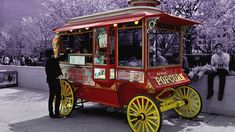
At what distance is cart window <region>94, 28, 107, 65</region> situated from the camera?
603 centimetres

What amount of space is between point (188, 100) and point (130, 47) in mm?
2007

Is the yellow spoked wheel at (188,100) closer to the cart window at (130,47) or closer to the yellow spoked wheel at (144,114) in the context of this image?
the yellow spoked wheel at (144,114)

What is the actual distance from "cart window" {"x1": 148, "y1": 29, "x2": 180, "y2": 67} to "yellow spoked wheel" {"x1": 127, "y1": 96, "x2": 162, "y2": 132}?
826mm

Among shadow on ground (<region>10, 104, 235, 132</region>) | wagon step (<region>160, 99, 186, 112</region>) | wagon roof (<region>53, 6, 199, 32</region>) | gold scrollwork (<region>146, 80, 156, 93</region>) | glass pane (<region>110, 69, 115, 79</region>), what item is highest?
wagon roof (<region>53, 6, 199, 32</region>)

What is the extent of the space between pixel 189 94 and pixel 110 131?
2158 millimetres

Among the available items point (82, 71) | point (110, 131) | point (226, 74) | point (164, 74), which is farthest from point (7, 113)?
point (226, 74)

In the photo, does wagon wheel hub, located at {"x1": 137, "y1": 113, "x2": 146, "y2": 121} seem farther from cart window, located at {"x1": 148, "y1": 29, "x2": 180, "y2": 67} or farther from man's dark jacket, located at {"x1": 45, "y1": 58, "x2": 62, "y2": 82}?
man's dark jacket, located at {"x1": 45, "y1": 58, "x2": 62, "y2": 82}

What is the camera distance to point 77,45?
6.96 metres

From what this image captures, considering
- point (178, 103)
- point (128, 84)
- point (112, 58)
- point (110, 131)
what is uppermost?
point (112, 58)

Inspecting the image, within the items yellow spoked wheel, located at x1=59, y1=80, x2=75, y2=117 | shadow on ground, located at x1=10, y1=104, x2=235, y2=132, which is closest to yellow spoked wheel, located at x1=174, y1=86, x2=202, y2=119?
shadow on ground, located at x1=10, y1=104, x2=235, y2=132

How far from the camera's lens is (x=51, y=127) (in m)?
6.05

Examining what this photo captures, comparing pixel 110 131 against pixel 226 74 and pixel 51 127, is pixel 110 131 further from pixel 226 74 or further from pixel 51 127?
pixel 226 74

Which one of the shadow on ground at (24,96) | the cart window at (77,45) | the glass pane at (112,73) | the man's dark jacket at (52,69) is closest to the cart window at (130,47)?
the glass pane at (112,73)

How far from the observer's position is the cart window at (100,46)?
603cm
